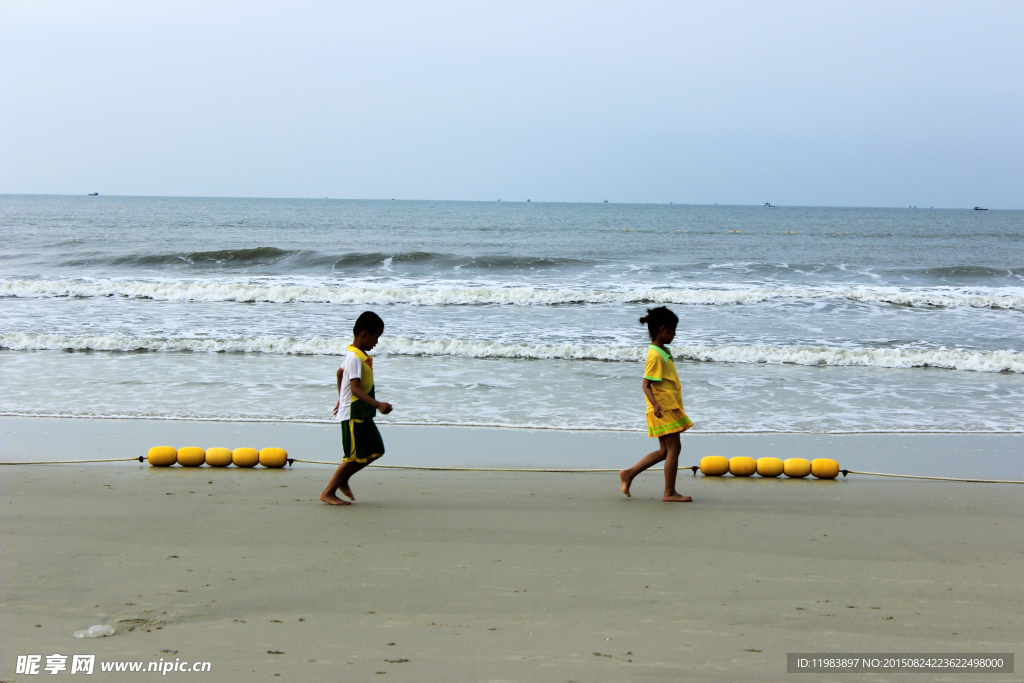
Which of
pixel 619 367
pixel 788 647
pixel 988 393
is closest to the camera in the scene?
pixel 788 647

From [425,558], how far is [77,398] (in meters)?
6.42

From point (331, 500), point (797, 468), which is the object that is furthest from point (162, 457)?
point (797, 468)

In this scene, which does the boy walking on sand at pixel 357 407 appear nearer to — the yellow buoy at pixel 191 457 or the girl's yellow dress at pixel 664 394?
the yellow buoy at pixel 191 457

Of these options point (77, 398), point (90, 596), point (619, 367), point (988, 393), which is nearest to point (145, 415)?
point (77, 398)

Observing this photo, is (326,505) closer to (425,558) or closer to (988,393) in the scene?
(425,558)

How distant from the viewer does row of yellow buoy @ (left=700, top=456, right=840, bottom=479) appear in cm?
598

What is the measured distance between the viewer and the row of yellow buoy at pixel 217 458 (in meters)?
6.10

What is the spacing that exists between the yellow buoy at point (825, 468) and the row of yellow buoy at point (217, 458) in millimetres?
4215

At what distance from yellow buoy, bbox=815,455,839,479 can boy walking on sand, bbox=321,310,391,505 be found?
134 inches

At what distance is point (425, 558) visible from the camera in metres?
4.12

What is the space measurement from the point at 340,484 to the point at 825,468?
3705 millimetres

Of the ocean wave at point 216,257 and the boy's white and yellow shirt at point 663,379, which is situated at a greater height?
the ocean wave at point 216,257

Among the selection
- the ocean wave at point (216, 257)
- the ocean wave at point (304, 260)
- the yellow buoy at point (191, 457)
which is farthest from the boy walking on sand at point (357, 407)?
the ocean wave at point (216, 257)

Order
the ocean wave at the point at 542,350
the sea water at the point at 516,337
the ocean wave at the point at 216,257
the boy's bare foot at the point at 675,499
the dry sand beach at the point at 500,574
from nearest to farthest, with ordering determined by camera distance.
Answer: the dry sand beach at the point at 500,574 < the boy's bare foot at the point at 675,499 < the sea water at the point at 516,337 < the ocean wave at the point at 542,350 < the ocean wave at the point at 216,257
